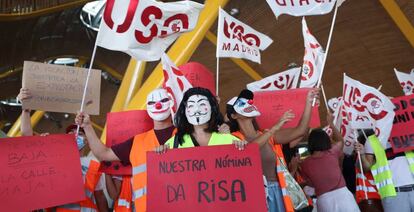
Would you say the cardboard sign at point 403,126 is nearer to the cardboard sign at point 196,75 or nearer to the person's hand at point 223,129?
the cardboard sign at point 196,75

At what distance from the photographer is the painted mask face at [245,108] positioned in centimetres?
439

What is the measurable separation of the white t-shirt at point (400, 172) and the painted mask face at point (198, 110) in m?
3.13

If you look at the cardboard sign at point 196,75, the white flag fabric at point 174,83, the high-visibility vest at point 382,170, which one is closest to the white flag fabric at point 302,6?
the cardboard sign at point 196,75

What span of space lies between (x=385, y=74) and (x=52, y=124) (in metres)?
16.8

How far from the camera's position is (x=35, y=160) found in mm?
4273

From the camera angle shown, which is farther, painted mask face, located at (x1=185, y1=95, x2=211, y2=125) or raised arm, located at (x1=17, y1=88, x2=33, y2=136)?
raised arm, located at (x1=17, y1=88, x2=33, y2=136)

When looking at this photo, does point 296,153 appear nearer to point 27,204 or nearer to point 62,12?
point 27,204

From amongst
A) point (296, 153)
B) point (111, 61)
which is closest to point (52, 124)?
point (111, 61)

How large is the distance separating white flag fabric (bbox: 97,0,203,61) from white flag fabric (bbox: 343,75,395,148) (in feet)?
8.79

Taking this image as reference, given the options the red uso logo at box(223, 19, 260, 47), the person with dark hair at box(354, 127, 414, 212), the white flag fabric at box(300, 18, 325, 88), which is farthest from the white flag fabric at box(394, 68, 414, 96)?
the red uso logo at box(223, 19, 260, 47)

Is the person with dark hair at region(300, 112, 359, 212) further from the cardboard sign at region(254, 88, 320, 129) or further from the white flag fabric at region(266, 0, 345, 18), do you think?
the white flag fabric at region(266, 0, 345, 18)

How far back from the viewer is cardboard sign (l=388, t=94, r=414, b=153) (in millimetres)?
5887

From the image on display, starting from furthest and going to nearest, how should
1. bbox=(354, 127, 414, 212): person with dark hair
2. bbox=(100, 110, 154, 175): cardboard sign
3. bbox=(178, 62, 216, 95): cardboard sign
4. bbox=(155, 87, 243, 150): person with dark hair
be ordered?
bbox=(354, 127, 414, 212): person with dark hair < bbox=(178, 62, 216, 95): cardboard sign < bbox=(100, 110, 154, 175): cardboard sign < bbox=(155, 87, 243, 150): person with dark hair

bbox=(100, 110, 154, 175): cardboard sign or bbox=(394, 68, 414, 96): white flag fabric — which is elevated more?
bbox=(394, 68, 414, 96): white flag fabric
